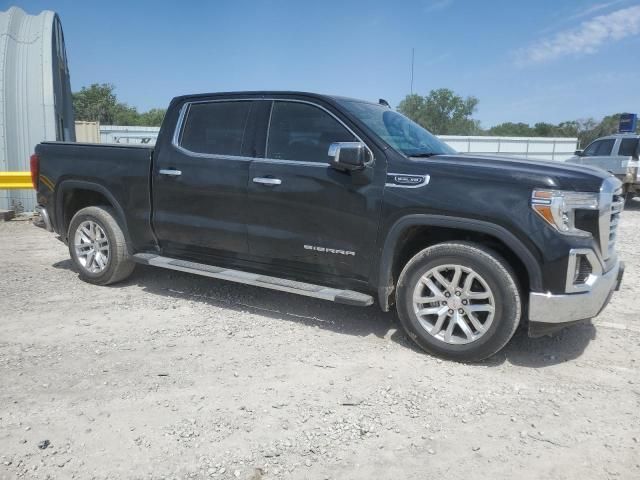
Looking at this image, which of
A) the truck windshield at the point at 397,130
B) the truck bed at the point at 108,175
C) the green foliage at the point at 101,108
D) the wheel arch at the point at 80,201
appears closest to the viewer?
the truck windshield at the point at 397,130

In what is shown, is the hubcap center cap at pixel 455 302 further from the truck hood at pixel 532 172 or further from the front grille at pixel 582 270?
the truck hood at pixel 532 172

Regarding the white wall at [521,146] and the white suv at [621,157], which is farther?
the white wall at [521,146]

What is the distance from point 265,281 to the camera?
4531mm

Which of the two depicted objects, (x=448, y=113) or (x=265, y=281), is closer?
(x=265, y=281)

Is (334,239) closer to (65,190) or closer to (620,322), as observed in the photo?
(620,322)

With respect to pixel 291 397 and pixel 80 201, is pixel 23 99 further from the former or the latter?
pixel 291 397

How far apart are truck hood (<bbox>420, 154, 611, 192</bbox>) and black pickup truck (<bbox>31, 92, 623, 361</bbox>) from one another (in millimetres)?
13

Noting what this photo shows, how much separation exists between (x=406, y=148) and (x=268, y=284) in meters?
1.60

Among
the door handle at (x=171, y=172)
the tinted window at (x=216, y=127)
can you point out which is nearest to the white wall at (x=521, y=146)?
the tinted window at (x=216, y=127)

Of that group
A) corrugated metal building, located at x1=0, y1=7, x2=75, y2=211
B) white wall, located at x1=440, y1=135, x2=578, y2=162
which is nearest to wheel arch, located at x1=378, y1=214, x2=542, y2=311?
corrugated metal building, located at x1=0, y1=7, x2=75, y2=211

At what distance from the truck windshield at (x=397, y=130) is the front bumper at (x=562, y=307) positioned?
1494 millimetres

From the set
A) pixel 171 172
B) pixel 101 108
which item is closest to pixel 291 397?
pixel 171 172

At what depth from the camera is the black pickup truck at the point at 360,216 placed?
11.8ft

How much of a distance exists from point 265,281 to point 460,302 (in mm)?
1633
